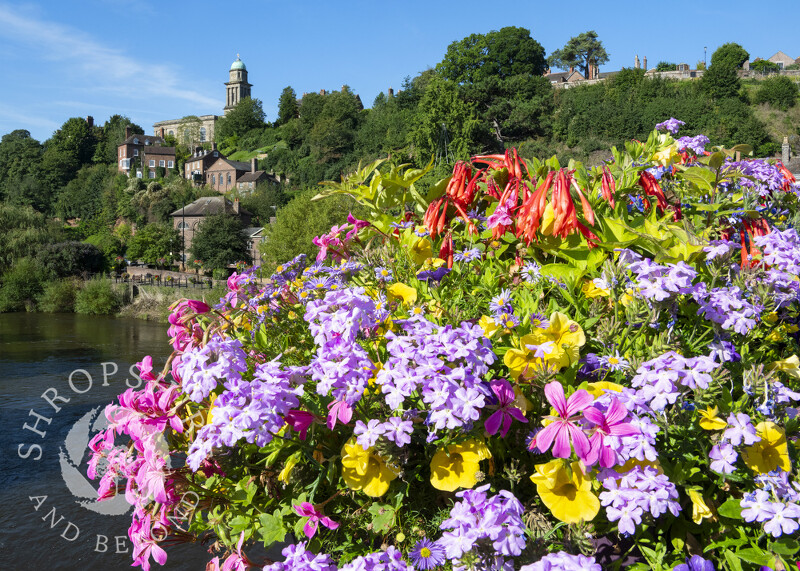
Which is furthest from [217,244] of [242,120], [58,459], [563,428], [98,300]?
[242,120]

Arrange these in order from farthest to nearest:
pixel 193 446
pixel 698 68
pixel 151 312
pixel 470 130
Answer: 1. pixel 698 68
2. pixel 470 130
3. pixel 151 312
4. pixel 193 446

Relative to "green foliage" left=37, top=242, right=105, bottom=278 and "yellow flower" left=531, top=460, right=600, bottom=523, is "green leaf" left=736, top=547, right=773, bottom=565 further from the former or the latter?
"green foliage" left=37, top=242, right=105, bottom=278

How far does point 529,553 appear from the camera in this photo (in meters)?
1.11

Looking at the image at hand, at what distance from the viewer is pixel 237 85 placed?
113 m

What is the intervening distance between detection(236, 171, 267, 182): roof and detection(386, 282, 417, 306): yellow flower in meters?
76.4

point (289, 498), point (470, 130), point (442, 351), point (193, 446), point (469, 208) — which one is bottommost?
point (289, 498)

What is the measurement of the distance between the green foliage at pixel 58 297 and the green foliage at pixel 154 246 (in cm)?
1577

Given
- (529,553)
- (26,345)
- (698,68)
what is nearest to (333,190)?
(529,553)

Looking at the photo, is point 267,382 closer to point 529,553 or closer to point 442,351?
point 442,351

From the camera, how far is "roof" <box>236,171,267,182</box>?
74575 millimetres

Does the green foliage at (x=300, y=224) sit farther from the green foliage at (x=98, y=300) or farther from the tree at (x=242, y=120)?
the tree at (x=242, y=120)

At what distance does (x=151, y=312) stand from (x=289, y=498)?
3486 centimetres

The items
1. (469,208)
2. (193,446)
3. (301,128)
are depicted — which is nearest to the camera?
(193,446)

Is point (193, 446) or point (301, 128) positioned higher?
point (301, 128)
